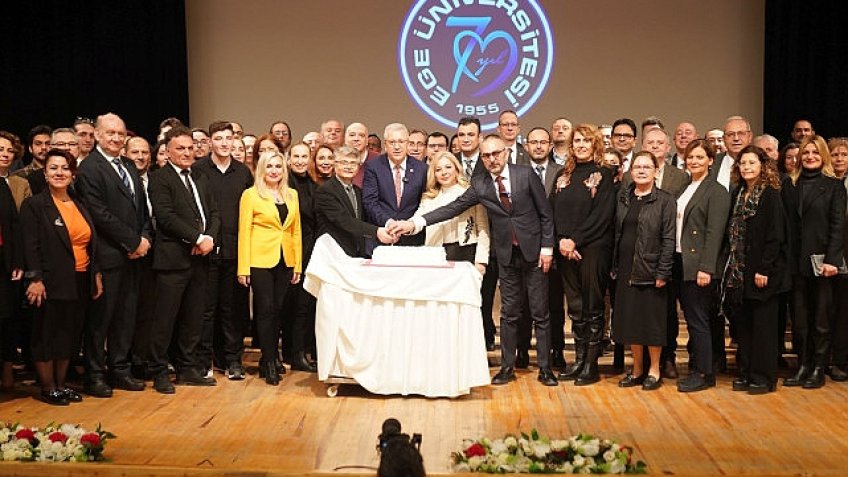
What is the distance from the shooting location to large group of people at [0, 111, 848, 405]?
20.4ft

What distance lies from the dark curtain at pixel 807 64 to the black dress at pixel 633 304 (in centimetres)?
417

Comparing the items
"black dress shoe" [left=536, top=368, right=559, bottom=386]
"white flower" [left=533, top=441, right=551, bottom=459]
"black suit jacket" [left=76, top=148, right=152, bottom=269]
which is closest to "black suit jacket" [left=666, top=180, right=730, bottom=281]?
"black dress shoe" [left=536, top=368, right=559, bottom=386]

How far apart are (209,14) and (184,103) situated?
36.2 inches

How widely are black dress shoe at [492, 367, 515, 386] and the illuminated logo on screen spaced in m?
3.89

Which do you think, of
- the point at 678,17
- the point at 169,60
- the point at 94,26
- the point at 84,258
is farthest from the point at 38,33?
the point at 678,17

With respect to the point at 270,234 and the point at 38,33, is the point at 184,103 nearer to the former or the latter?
the point at 38,33

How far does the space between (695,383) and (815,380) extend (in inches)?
29.5

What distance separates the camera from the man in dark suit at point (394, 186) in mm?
6785

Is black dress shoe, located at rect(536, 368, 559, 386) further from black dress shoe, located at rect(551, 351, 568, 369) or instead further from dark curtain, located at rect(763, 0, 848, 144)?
dark curtain, located at rect(763, 0, 848, 144)

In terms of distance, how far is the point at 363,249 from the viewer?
6855 mm

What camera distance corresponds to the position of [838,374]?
6742mm

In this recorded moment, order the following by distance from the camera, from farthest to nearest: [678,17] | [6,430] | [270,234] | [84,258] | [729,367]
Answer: [678,17] < [729,367] < [270,234] < [84,258] < [6,430]

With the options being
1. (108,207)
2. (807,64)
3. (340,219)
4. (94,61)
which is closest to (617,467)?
(340,219)

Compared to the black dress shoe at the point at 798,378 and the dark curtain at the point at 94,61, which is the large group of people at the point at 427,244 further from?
the dark curtain at the point at 94,61
